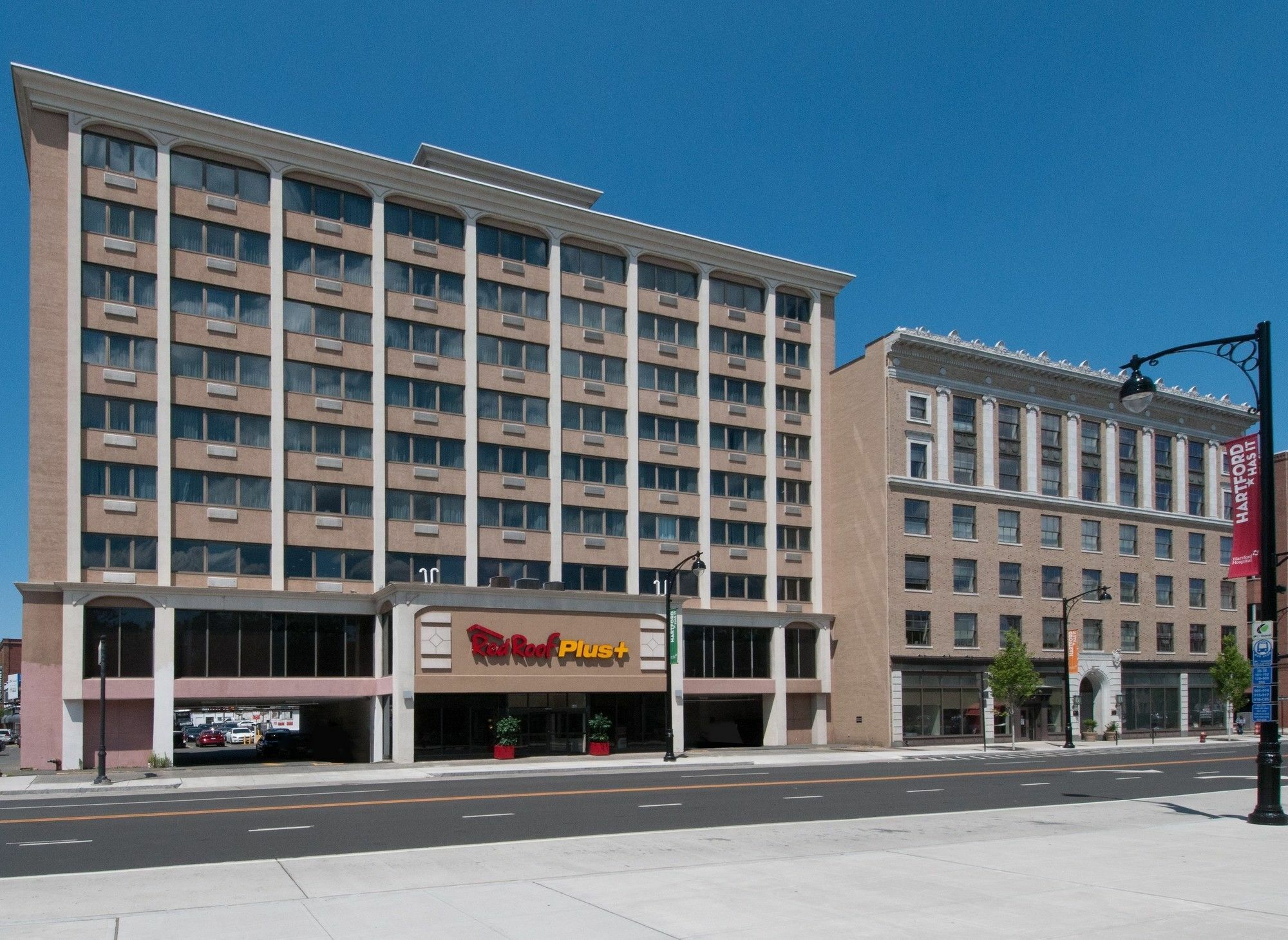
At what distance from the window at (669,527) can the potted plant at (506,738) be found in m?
12.6

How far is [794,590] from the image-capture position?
58.9 meters

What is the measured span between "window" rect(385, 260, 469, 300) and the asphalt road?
23193 mm

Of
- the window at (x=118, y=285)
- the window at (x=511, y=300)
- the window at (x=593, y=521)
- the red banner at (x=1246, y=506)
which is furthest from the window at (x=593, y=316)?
the red banner at (x=1246, y=506)

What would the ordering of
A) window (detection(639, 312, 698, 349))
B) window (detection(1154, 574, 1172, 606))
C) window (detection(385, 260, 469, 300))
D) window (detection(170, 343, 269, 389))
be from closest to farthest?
window (detection(170, 343, 269, 389)) < window (detection(385, 260, 469, 300)) < window (detection(639, 312, 698, 349)) < window (detection(1154, 574, 1172, 606))

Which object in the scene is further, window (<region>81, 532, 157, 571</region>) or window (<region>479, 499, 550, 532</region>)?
window (<region>479, 499, 550, 532</region>)

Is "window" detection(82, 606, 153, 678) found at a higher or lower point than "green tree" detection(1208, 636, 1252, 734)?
higher

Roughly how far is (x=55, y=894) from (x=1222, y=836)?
19056 millimetres

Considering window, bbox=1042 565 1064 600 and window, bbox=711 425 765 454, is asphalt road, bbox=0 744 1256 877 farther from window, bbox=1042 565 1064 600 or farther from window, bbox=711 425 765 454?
window, bbox=1042 565 1064 600

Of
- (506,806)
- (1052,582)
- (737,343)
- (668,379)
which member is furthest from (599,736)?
(1052,582)

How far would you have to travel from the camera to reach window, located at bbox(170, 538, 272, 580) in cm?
4356

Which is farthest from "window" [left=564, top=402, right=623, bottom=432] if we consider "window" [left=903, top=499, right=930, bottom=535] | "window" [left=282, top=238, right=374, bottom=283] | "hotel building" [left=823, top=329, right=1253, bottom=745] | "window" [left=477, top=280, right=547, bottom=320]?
"window" [left=903, top=499, right=930, bottom=535]

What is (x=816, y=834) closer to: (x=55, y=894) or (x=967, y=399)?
(x=55, y=894)

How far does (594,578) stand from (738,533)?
8898 mm

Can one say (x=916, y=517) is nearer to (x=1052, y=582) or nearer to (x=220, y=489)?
(x=1052, y=582)
